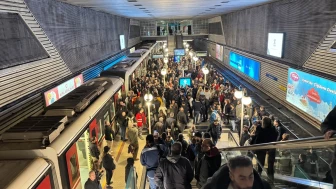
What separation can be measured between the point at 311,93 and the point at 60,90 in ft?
29.2

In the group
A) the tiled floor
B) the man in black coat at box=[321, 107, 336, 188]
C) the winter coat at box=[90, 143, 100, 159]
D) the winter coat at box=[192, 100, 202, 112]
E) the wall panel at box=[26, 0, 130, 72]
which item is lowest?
the tiled floor

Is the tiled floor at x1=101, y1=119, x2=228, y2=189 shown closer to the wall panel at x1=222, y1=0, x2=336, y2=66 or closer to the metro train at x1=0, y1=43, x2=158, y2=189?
the metro train at x1=0, y1=43, x2=158, y2=189

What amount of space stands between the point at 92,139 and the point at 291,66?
8.93m

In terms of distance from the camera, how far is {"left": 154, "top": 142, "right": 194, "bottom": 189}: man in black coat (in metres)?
4.21

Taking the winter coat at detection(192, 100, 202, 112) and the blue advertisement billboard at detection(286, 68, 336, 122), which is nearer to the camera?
the blue advertisement billboard at detection(286, 68, 336, 122)

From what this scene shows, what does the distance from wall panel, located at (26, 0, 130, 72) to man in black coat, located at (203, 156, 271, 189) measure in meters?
8.68

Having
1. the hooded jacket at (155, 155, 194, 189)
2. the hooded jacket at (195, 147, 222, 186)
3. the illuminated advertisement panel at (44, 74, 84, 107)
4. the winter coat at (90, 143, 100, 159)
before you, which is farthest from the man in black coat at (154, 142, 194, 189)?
the illuminated advertisement panel at (44, 74, 84, 107)

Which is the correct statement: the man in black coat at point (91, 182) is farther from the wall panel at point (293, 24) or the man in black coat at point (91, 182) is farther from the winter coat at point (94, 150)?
the wall panel at point (293, 24)

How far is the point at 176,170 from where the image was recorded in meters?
4.20

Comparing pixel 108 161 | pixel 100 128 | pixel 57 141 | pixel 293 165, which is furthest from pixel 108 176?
pixel 293 165

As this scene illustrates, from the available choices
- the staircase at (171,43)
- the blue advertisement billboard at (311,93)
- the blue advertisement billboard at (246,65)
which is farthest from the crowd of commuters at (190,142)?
the staircase at (171,43)

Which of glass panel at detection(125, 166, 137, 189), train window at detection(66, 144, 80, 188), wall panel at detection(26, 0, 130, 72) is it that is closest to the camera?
train window at detection(66, 144, 80, 188)

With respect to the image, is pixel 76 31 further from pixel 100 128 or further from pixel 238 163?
pixel 238 163

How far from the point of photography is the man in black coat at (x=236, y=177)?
2.07 meters
